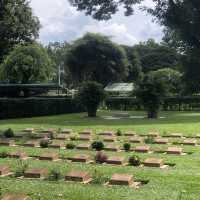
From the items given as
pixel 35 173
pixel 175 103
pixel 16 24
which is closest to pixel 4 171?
pixel 35 173

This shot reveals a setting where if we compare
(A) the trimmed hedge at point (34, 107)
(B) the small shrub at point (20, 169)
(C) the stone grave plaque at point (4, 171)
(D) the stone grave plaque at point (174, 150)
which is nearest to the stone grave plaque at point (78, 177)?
(B) the small shrub at point (20, 169)

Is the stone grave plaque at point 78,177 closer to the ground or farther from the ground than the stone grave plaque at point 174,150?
closer to the ground

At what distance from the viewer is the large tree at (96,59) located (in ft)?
190

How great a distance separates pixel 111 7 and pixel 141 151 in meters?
3.64

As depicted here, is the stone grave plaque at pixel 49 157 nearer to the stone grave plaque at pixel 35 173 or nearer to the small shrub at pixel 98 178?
the stone grave plaque at pixel 35 173

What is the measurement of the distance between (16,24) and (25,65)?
20.8 feet

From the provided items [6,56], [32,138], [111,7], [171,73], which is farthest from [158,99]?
[171,73]

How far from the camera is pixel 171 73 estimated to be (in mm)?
56906

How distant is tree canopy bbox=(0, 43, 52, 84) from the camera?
153 ft

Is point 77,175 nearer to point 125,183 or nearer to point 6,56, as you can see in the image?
point 125,183

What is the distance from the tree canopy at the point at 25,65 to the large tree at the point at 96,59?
8.51 m

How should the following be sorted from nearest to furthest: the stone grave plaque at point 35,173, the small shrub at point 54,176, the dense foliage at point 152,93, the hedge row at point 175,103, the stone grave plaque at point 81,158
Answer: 1. the small shrub at point 54,176
2. the stone grave plaque at point 35,173
3. the stone grave plaque at point 81,158
4. the dense foliage at point 152,93
5. the hedge row at point 175,103

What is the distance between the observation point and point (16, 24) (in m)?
41.2

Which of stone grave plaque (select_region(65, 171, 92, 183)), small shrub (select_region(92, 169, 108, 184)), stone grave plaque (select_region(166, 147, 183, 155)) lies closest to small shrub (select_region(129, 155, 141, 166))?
small shrub (select_region(92, 169, 108, 184))
